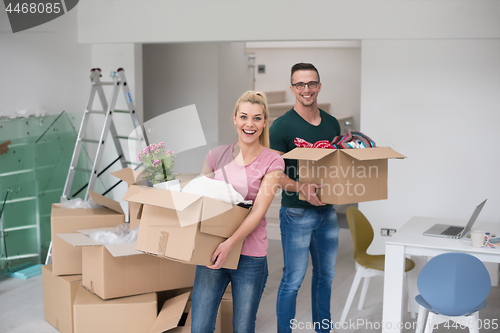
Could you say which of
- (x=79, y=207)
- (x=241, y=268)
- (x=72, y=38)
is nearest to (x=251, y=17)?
(x=72, y=38)

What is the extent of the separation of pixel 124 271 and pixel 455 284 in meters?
1.53

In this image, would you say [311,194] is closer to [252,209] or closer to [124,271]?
[252,209]

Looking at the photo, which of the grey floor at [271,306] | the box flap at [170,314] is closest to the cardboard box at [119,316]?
the box flap at [170,314]

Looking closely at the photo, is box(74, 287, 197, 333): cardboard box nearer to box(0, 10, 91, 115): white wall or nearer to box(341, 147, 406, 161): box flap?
box(341, 147, 406, 161): box flap

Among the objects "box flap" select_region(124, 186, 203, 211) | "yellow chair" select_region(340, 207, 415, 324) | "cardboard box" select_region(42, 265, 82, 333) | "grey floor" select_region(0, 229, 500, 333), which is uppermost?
"box flap" select_region(124, 186, 203, 211)

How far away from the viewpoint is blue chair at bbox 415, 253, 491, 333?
1852mm

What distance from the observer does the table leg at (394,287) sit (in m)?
2.17

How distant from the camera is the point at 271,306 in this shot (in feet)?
9.90

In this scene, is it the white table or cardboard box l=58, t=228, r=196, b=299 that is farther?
cardboard box l=58, t=228, r=196, b=299

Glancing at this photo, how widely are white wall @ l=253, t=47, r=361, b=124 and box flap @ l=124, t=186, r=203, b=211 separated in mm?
5288

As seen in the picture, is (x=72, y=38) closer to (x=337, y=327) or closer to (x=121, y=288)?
(x=121, y=288)

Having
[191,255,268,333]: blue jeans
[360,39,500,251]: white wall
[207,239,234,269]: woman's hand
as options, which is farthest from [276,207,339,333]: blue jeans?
[360,39,500,251]: white wall

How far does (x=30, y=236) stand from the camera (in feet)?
12.1

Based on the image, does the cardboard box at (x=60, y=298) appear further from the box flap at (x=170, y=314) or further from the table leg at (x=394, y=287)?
the table leg at (x=394, y=287)
